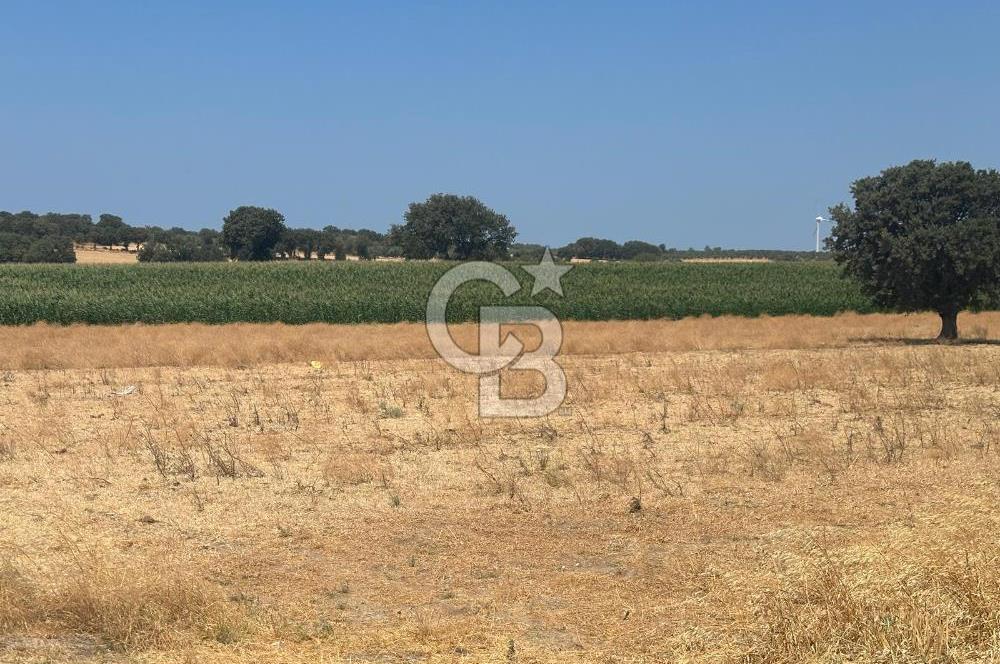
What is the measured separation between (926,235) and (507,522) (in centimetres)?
2621

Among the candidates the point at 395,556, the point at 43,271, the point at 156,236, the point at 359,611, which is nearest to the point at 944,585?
the point at 359,611

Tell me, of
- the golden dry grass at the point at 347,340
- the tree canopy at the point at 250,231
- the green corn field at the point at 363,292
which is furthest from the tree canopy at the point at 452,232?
the golden dry grass at the point at 347,340

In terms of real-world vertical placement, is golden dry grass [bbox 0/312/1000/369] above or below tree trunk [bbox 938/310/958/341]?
below

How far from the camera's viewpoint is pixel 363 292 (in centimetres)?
5656

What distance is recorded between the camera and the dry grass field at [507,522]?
600 cm

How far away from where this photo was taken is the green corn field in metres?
48.3

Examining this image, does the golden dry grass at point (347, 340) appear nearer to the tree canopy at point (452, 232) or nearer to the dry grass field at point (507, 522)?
the dry grass field at point (507, 522)

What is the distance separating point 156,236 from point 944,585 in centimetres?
11684

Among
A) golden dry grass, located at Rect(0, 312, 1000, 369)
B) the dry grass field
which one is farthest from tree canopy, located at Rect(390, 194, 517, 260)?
the dry grass field

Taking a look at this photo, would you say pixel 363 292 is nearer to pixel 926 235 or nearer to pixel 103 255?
pixel 926 235

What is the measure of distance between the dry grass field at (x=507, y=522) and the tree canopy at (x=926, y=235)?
42.0ft

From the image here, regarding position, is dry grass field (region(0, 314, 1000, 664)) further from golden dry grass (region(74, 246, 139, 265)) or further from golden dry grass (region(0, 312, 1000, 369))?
golden dry grass (region(74, 246, 139, 265))

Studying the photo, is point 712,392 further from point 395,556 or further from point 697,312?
point 697,312

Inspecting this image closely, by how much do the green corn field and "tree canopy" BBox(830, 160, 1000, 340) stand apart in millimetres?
19652
